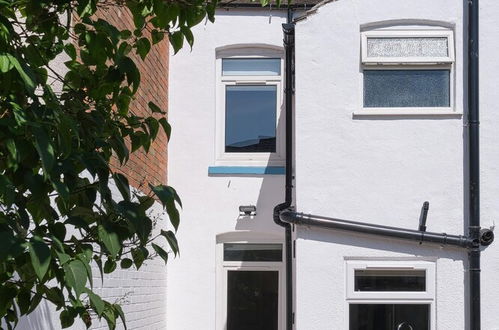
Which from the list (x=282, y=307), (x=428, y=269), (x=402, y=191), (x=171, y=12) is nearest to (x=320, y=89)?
(x=402, y=191)

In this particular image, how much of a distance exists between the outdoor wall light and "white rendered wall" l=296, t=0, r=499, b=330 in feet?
6.65

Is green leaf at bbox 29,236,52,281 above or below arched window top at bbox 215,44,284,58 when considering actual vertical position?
below

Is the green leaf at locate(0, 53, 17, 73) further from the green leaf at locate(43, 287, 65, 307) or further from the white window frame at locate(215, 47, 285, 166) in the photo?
the white window frame at locate(215, 47, 285, 166)

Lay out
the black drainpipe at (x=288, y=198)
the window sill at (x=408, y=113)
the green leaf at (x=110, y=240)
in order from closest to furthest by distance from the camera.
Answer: the green leaf at (x=110, y=240), the window sill at (x=408, y=113), the black drainpipe at (x=288, y=198)

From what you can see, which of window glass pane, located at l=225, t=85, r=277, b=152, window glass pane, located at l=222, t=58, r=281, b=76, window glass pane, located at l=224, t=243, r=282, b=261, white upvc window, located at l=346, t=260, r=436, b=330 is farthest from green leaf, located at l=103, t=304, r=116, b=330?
window glass pane, located at l=222, t=58, r=281, b=76

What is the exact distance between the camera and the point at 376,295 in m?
8.91

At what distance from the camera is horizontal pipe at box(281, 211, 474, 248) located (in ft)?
28.7

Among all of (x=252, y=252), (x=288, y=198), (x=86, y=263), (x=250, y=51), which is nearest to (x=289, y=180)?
(x=288, y=198)

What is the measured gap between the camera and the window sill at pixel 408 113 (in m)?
9.01

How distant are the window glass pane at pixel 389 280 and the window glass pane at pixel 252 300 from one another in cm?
239

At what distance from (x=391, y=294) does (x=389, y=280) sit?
0.14 meters

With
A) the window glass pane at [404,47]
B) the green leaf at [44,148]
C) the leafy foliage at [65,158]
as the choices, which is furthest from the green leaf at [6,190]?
the window glass pane at [404,47]

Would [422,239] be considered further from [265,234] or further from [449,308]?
[265,234]

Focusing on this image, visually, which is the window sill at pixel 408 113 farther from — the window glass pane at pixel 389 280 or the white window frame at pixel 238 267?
the white window frame at pixel 238 267
